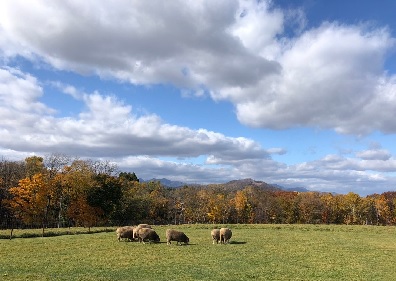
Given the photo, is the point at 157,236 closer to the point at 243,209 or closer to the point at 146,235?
the point at 146,235

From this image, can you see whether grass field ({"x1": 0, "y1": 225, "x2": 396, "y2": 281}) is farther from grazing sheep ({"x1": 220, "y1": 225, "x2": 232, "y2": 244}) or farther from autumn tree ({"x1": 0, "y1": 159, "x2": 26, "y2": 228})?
autumn tree ({"x1": 0, "y1": 159, "x2": 26, "y2": 228})

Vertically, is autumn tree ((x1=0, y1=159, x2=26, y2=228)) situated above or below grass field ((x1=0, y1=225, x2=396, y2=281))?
above

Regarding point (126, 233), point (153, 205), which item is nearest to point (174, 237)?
point (126, 233)

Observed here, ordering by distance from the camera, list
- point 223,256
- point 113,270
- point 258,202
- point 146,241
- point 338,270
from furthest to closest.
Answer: point 258,202 → point 146,241 → point 223,256 → point 338,270 → point 113,270

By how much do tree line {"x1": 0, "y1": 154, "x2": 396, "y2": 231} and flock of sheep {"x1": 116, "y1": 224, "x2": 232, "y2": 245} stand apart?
33.7 m

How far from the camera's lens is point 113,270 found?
88.4ft

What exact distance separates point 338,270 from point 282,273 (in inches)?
210

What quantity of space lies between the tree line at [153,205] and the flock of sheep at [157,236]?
33.7m

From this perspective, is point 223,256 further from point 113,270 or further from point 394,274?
point 394,274

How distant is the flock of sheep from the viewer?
43.6 metres

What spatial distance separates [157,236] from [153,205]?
89632 millimetres

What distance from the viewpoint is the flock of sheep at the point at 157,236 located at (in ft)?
143

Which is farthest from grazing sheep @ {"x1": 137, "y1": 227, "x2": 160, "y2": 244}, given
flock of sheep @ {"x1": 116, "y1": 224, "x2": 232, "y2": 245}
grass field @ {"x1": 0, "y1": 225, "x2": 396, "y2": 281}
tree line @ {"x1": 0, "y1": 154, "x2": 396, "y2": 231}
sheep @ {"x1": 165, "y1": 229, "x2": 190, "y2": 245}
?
tree line @ {"x1": 0, "y1": 154, "x2": 396, "y2": 231}

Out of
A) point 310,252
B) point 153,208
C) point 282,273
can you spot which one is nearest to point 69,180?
point 153,208
